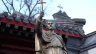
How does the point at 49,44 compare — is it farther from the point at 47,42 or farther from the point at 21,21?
the point at 21,21

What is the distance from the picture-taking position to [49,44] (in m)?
6.50

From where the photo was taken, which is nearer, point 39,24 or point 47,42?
point 39,24

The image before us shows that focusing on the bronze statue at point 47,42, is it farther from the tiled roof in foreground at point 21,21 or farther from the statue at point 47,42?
the tiled roof in foreground at point 21,21

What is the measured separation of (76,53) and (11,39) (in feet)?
12.7

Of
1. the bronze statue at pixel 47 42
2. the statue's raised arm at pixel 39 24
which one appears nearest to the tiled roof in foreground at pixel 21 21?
the bronze statue at pixel 47 42

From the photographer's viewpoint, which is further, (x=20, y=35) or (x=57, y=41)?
(x=20, y=35)

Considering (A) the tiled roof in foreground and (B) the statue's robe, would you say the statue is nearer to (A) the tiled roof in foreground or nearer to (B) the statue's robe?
(B) the statue's robe

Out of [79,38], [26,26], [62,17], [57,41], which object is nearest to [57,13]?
[62,17]

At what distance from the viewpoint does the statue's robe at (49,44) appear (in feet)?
20.8

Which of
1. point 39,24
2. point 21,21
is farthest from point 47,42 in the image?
point 21,21

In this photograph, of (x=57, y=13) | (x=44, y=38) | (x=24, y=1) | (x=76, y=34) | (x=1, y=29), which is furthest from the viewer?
(x=24, y=1)

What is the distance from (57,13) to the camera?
15227 millimetres

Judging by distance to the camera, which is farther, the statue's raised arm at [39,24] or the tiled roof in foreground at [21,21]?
the tiled roof in foreground at [21,21]

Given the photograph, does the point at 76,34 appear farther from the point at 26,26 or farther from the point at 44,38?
the point at 44,38
